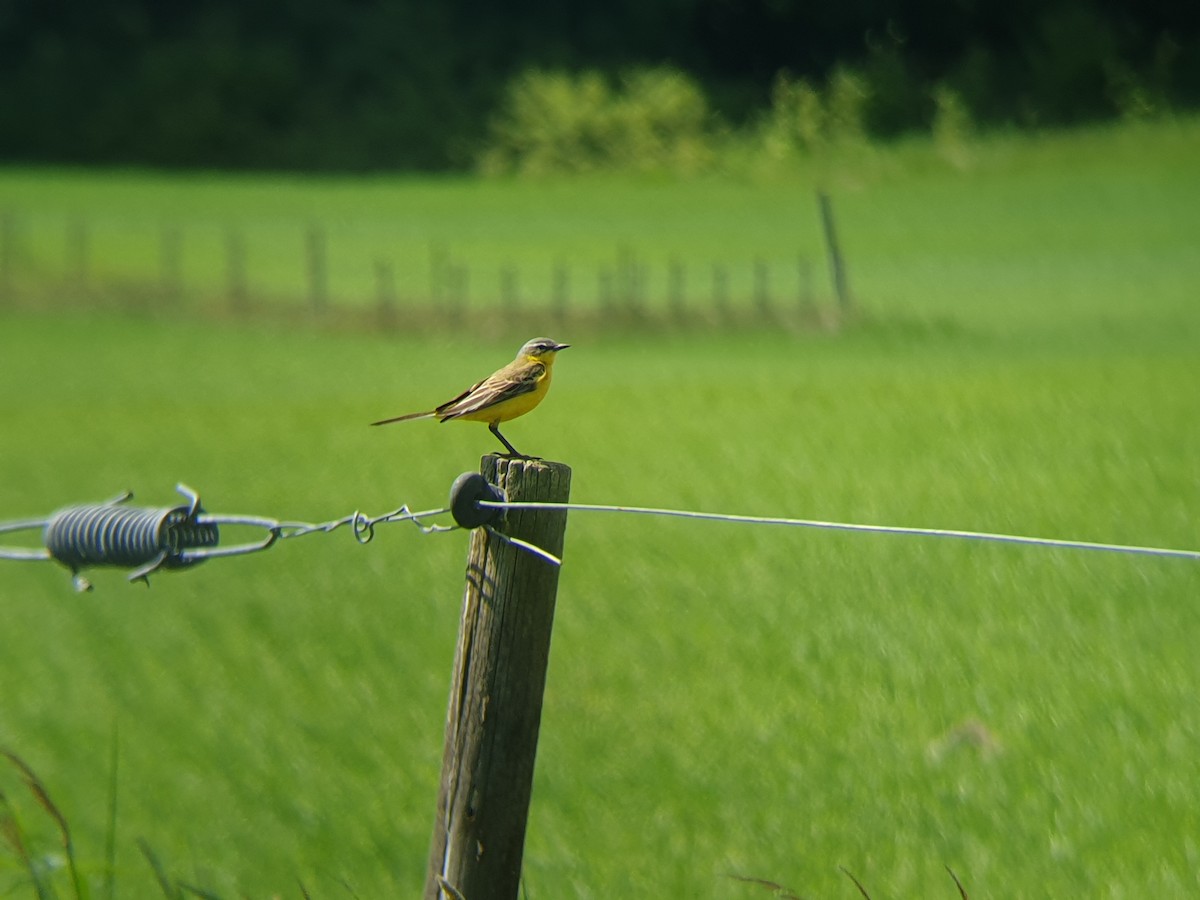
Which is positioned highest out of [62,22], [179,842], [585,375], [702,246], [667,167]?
[62,22]

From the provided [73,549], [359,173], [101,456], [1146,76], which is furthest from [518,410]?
[359,173]

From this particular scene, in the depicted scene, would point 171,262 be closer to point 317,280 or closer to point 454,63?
point 317,280

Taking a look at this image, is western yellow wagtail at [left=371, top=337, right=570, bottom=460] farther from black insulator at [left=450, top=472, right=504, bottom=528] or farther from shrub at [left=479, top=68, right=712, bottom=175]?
shrub at [left=479, top=68, right=712, bottom=175]

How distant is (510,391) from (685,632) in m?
5.60

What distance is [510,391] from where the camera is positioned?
4.15 metres

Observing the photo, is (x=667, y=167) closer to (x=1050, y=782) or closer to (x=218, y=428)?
(x=218, y=428)

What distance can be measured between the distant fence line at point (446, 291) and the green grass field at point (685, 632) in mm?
1496

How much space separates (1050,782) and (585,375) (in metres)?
15.1

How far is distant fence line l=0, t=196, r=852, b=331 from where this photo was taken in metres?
24.8

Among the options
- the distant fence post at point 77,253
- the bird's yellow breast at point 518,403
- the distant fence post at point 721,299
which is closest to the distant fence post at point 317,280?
the distant fence post at point 77,253

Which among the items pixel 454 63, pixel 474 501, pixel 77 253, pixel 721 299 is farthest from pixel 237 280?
pixel 474 501

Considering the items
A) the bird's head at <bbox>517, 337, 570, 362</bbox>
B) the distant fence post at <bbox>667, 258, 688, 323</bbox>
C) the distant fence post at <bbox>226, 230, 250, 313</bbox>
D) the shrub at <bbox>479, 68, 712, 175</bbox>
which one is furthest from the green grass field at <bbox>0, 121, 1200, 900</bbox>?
the shrub at <bbox>479, 68, 712, 175</bbox>

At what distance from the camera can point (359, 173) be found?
158 feet

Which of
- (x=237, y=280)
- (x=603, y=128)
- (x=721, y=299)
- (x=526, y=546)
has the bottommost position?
(x=526, y=546)
